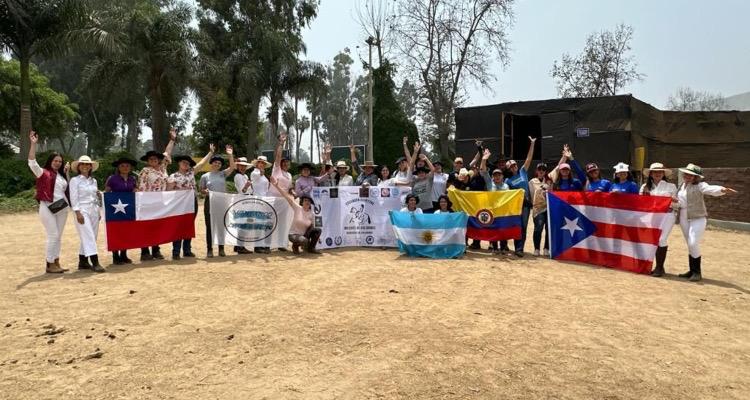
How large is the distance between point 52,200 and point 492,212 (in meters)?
7.13

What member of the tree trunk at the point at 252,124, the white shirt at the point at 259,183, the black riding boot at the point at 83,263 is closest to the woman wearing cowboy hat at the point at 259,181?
the white shirt at the point at 259,183

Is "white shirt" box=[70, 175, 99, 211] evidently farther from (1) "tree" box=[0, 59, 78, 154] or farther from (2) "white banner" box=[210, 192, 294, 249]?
(1) "tree" box=[0, 59, 78, 154]

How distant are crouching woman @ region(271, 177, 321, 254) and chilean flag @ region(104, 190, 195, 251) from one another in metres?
1.65

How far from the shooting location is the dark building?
17.5m

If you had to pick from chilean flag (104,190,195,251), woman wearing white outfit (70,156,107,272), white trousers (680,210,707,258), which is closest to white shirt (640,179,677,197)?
white trousers (680,210,707,258)

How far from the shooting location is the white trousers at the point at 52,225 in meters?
6.97

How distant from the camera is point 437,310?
5.30m

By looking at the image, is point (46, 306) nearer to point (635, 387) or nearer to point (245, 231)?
point (245, 231)

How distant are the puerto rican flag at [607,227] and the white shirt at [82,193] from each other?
7510mm

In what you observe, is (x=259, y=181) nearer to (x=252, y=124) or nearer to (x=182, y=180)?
(x=182, y=180)

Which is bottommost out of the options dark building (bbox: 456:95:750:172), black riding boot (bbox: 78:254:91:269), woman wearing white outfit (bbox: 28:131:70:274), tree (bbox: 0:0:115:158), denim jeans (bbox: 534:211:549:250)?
black riding boot (bbox: 78:254:91:269)

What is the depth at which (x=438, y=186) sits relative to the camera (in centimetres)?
963

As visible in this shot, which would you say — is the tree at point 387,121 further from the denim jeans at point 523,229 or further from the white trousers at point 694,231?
the white trousers at point 694,231

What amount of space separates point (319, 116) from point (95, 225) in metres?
78.1
